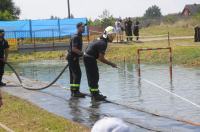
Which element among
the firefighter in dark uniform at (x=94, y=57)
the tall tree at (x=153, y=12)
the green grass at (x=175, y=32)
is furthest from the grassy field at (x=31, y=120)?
the tall tree at (x=153, y=12)

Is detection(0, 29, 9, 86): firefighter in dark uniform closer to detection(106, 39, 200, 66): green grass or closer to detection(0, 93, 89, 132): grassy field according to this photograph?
detection(0, 93, 89, 132): grassy field

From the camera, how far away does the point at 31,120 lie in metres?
9.48

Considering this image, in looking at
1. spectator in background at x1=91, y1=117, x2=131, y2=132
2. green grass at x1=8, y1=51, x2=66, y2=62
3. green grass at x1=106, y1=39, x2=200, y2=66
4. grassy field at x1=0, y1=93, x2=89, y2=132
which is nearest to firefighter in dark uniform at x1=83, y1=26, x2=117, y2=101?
grassy field at x1=0, y1=93, x2=89, y2=132

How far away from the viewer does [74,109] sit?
1125 centimetres

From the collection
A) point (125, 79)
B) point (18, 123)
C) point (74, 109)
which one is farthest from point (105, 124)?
point (125, 79)

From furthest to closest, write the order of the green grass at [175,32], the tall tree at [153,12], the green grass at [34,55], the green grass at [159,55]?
the tall tree at [153,12]
the green grass at [175,32]
the green grass at [34,55]
the green grass at [159,55]

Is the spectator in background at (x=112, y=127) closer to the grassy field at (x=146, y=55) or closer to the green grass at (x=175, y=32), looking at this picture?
the grassy field at (x=146, y=55)

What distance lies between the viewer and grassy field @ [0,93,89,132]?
870 centimetres

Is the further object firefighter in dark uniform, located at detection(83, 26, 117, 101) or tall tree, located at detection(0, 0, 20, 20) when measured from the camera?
tall tree, located at detection(0, 0, 20, 20)

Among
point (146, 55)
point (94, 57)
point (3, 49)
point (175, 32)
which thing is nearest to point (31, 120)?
point (94, 57)

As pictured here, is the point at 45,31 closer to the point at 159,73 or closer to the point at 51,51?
the point at 51,51

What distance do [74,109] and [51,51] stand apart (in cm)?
2643

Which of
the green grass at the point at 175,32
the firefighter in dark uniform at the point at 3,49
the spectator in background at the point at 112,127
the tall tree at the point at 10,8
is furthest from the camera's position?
the tall tree at the point at 10,8

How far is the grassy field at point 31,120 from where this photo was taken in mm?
8695
